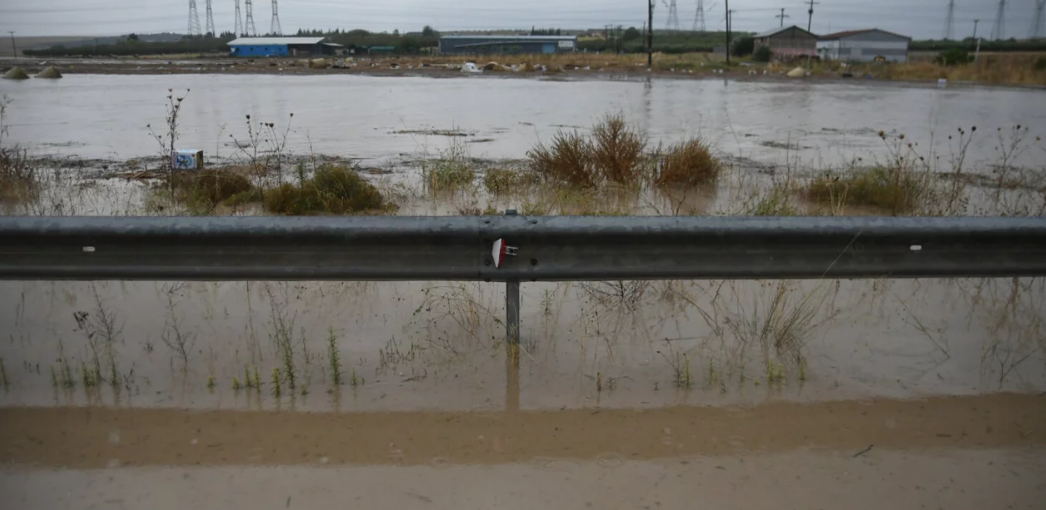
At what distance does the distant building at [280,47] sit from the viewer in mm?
97562

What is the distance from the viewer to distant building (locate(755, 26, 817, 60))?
8806cm

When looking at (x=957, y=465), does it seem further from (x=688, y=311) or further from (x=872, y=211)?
(x=872, y=211)

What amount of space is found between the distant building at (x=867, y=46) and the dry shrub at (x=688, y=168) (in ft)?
243

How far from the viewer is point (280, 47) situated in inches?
3959

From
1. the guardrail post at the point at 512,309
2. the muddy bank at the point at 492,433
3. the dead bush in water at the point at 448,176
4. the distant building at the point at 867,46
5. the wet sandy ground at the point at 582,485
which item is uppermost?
the distant building at the point at 867,46

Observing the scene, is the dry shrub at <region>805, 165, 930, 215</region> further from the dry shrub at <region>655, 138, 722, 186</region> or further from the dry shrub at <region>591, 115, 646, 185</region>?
the dry shrub at <region>591, 115, 646, 185</region>

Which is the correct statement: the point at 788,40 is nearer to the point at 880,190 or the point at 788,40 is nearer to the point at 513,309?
the point at 880,190

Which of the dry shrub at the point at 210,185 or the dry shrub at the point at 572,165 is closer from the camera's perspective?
the dry shrub at the point at 210,185

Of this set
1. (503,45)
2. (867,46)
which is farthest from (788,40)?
(503,45)

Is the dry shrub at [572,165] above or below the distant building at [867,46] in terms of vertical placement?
below

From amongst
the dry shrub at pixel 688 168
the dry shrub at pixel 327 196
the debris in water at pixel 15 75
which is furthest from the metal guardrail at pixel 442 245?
the debris in water at pixel 15 75

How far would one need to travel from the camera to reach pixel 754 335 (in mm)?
5762

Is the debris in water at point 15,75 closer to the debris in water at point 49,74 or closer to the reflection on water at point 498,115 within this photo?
the reflection on water at point 498,115

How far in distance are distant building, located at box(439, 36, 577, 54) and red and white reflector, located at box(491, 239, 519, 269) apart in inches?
4486
